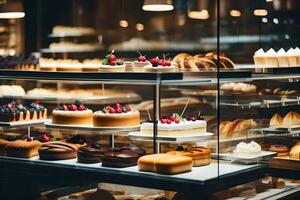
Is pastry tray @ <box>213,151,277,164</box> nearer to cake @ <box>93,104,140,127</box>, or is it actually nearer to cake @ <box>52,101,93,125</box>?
cake @ <box>93,104,140,127</box>

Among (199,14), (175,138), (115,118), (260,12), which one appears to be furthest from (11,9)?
(175,138)

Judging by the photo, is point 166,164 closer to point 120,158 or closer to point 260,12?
point 120,158

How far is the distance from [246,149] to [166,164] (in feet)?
2.85

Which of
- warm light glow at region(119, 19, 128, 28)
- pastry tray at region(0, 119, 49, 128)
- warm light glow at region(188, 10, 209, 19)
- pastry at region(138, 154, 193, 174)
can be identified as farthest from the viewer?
warm light glow at region(119, 19, 128, 28)

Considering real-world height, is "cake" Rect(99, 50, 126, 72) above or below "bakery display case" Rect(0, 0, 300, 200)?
above

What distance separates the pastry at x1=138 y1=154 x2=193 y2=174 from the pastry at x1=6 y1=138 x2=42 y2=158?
3.30 ft

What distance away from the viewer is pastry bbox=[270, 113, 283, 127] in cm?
555

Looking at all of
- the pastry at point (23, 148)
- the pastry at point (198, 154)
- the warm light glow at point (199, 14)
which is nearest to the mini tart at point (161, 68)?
the pastry at point (198, 154)

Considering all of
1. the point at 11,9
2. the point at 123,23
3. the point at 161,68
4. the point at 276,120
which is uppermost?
the point at 11,9

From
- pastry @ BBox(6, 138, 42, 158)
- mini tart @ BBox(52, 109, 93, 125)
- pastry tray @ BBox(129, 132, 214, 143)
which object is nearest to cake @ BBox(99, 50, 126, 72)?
mini tart @ BBox(52, 109, 93, 125)

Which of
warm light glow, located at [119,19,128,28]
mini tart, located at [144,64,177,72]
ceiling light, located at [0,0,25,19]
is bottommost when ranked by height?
mini tart, located at [144,64,177,72]

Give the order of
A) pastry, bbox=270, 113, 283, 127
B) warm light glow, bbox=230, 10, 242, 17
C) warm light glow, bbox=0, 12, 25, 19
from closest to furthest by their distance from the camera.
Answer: pastry, bbox=270, 113, 283, 127
warm light glow, bbox=230, 10, 242, 17
warm light glow, bbox=0, 12, 25, 19

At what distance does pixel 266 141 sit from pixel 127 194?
1.61 meters

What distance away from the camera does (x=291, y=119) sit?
18.8 feet
